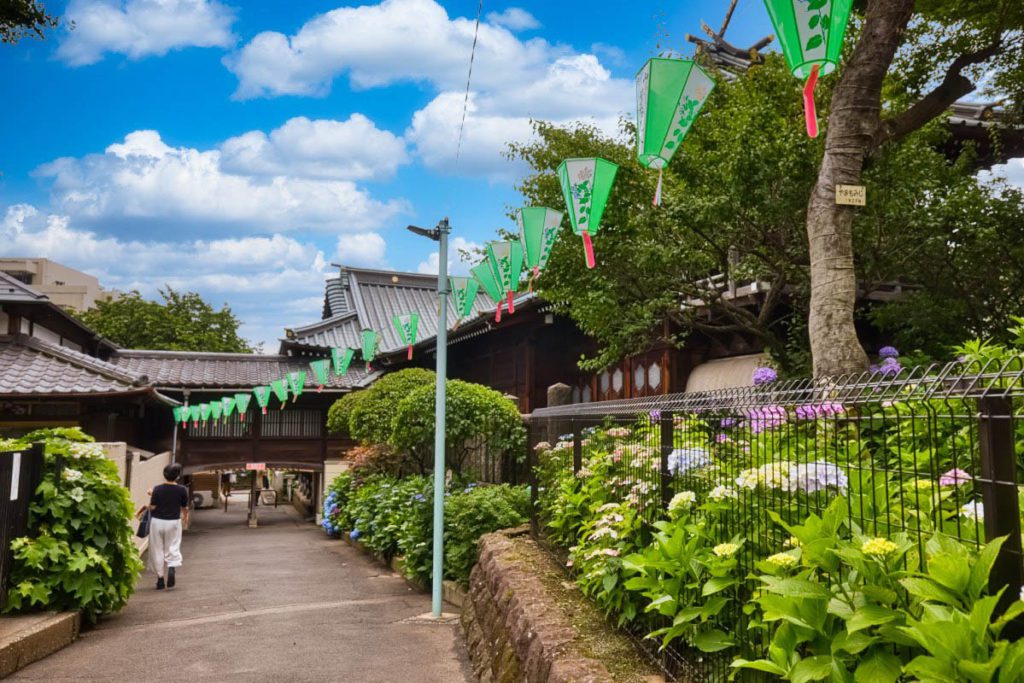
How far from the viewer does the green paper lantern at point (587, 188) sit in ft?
24.0

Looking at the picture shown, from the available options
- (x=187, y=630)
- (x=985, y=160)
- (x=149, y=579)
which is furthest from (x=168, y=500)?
(x=985, y=160)

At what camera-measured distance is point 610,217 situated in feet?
32.7

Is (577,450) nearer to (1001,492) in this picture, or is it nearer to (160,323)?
(1001,492)

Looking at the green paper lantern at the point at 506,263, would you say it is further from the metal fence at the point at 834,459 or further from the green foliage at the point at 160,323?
the green foliage at the point at 160,323

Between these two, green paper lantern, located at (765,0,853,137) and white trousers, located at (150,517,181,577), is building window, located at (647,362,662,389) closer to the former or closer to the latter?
white trousers, located at (150,517,181,577)

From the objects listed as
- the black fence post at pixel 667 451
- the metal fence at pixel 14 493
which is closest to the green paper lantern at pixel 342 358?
the metal fence at pixel 14 493

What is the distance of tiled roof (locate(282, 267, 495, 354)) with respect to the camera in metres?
29.8

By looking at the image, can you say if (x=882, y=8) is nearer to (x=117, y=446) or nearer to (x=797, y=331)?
(x=797, y=331)

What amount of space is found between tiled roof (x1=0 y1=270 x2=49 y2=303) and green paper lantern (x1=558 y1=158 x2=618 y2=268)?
45.9 ft

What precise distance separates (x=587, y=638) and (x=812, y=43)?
3.90 metres

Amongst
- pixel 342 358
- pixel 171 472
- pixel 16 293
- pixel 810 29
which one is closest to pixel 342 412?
pixel 342 358

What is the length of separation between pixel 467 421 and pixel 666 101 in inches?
273

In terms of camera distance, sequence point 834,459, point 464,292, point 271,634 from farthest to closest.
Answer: point 464,292, point 271,634, point 834,459

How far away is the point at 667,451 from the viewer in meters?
4.80
